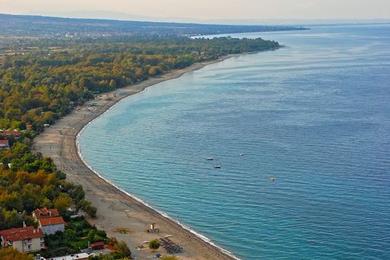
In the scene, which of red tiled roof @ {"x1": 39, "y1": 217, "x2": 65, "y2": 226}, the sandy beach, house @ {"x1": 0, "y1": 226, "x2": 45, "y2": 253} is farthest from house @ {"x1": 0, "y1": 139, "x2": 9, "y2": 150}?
house @ {"x1": 0, "y1": 226, "x2": 45, "y2": 253}

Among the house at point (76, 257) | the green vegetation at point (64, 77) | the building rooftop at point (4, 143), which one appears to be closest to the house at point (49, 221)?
the house at point (76, 257)

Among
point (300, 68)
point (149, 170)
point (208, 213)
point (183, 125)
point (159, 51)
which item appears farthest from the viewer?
point (159, 51)

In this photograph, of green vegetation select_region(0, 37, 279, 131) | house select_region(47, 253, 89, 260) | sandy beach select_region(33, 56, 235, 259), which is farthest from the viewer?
green vegetation select_region(0, 37, 279, 131)

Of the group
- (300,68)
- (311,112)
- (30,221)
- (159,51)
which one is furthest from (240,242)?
(159,51)

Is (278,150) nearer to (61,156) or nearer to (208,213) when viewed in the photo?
(208,213)

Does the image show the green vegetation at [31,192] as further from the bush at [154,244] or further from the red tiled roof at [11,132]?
the red tiled roof at [11,132]

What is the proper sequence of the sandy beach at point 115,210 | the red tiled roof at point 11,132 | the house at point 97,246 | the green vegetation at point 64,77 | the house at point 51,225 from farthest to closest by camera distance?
the green vegetation at point 64,77 < the red tiled roof at point 11,132 < the sandy beach at point 115,210 < the house at point 51,225 < the house at point 97,246

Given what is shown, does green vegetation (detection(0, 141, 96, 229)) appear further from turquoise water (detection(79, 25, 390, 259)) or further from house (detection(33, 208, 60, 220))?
turquoise water (detection(79, 25, 390, 259))
